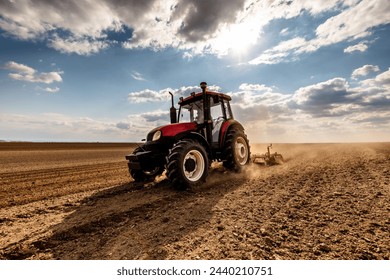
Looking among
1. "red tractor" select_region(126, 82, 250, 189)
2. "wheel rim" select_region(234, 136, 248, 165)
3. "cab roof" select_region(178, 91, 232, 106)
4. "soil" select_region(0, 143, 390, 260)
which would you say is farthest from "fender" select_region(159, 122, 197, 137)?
"wheel rim" select_region(234, 136, 248, 165)

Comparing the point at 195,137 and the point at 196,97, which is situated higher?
the point at 196,97

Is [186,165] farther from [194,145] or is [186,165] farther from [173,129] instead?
[173,129]

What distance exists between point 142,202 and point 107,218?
1017 mm

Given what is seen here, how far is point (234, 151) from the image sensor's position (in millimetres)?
7816

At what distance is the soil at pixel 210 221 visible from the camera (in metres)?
2.88

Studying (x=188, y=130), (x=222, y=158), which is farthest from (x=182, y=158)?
(x=222, y=158)

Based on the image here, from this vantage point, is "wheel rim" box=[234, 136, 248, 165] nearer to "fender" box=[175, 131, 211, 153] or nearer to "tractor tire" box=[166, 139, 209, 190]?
"fender" box=[175, 131, 211, 153]

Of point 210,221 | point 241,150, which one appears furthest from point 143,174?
point 210,221

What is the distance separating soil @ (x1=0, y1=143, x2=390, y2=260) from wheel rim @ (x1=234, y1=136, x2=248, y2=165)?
1963 mm

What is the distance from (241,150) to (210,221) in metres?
5.22

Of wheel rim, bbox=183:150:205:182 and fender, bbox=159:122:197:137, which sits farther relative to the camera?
fender, bbox=159:122:197:137

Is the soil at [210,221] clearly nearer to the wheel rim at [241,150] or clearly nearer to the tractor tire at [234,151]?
the tractor tire at [234,151]

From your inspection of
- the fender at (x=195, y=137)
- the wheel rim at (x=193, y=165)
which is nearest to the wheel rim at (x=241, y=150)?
the fender at (x=195, y=137)

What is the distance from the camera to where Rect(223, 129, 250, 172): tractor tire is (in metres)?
7.76
